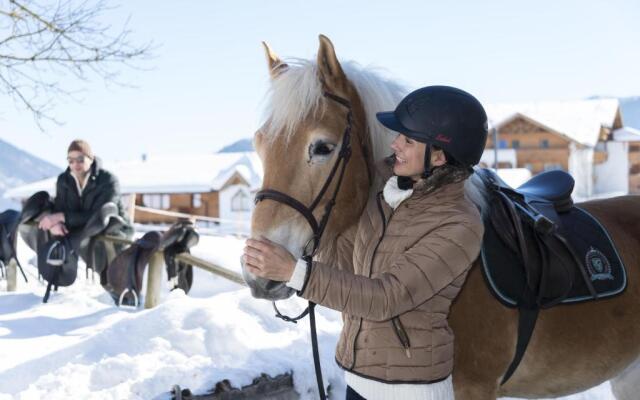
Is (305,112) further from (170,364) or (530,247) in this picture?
(170,364)

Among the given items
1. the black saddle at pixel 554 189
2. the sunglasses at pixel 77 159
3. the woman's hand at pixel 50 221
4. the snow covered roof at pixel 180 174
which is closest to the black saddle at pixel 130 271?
the woman's hand at pixel 50 221

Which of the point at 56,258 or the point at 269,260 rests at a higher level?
the point at 269,260

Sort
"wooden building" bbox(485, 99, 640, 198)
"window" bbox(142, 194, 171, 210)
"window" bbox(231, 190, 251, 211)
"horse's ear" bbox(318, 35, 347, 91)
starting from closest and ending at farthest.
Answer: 1. "horse's ear" bbox(318, 35, 347, 91)
2. "window" bbox(231, 190, 251, 211)
3. "window" bbox(142, 194, 171, 210)
4. "wooden building" bbox(485, 99, 640, 198)

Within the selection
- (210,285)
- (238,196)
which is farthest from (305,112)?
(238,196)

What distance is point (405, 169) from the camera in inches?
80.3

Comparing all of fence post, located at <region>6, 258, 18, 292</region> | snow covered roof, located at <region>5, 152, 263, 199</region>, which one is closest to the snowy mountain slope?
snow covered roof, located at <region>5, 152, 263, 199</region>

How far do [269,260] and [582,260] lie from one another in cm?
149

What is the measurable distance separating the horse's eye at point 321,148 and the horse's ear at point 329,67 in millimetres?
241

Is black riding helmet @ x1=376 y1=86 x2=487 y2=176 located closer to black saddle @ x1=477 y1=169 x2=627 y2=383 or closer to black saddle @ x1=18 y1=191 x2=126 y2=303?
black saddle @ x1=477 y1=169 x2=627 y2=383

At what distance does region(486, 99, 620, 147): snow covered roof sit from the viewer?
3456 centimetres

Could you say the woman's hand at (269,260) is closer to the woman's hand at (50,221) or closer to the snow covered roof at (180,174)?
the woman's hand at (50,221)

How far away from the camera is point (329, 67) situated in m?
2.29

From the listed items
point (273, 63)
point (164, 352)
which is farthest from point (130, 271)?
point (273, 63)

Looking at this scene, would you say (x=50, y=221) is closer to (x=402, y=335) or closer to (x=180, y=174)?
(x=402, y=335)
